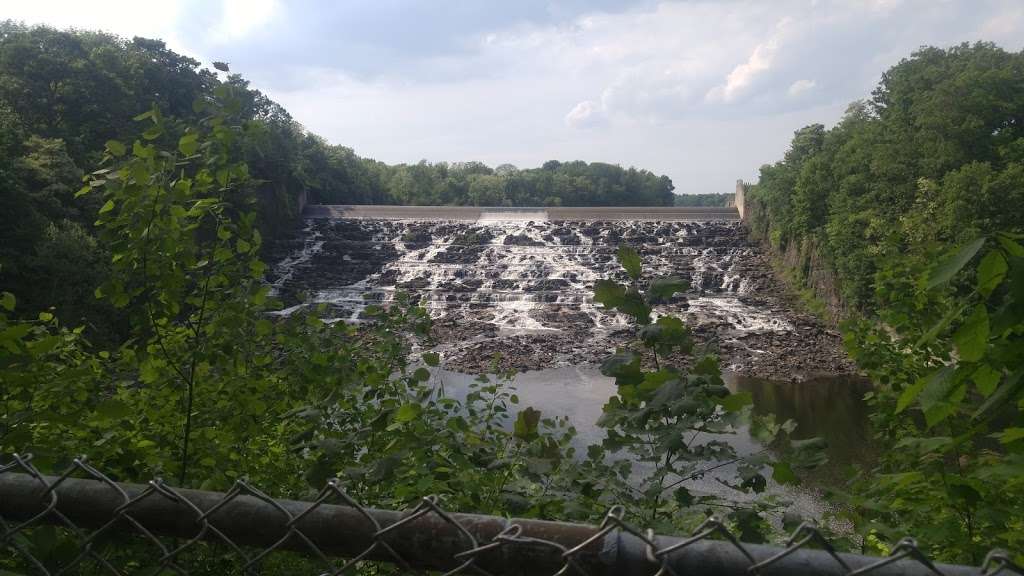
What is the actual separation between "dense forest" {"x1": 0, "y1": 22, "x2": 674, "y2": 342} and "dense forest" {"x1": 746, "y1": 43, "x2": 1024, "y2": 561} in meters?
Result: 2.51

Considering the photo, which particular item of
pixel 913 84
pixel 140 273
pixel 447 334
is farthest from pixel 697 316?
pixel 140 273

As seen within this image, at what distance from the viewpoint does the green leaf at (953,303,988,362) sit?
108cm

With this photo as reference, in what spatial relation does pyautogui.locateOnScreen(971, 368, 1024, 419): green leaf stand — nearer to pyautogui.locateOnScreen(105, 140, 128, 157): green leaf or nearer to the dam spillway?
pyautogui.locateOnScreen(105, 140, 128, 157): green leaf

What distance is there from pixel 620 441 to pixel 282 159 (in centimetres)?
3540

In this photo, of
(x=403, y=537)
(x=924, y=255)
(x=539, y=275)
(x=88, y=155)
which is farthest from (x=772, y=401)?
(x=88, y=155)

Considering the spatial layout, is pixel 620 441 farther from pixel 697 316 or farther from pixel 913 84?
pixel 913 84

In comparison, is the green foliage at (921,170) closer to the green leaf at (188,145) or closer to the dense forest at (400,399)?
the dense forest at (400,399)

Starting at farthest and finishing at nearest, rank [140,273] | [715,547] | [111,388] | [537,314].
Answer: [537,314], [111,388], [140,273], [715,547]

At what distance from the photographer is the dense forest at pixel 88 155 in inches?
556

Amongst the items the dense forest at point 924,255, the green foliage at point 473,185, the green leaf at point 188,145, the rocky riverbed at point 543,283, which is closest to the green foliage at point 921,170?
the dense forest at point 924,255

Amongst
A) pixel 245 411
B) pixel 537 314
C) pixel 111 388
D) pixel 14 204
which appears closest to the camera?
pixel 245 411

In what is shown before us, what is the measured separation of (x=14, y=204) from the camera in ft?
49.4

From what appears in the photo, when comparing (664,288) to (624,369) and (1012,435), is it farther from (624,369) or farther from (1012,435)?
(1012,435)

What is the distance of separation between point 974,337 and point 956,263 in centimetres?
18
